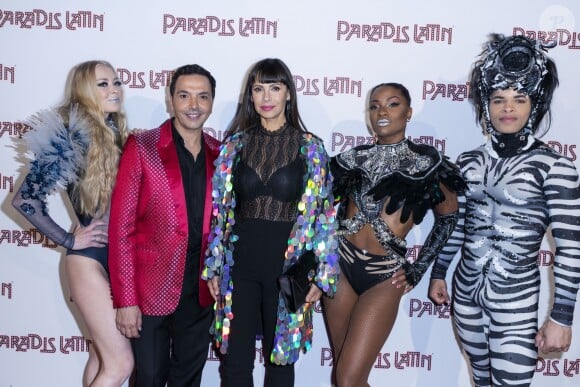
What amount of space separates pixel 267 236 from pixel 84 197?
3.20ft

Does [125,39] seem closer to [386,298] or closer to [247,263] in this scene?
[247,263]

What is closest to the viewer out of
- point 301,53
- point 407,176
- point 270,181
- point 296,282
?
point 296,282

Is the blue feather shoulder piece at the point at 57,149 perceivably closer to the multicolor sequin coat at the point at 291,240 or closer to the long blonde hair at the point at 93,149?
the long blonde hair at the point at 93,149

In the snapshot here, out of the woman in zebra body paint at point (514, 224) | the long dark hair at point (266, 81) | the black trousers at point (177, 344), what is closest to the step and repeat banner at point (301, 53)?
the long dark hair at point (266, 81)

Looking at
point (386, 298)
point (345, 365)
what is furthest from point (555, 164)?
point (345, 365)

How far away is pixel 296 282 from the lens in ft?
8.93

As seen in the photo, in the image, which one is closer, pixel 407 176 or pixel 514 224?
pixel 514 224

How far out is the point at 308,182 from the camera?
2842mm

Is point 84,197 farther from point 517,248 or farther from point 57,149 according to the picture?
point 517,248

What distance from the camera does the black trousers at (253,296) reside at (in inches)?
110

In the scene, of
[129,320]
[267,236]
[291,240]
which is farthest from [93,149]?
[291,240]

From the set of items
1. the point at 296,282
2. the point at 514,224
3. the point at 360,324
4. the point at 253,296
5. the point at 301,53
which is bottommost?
the point at 360,324

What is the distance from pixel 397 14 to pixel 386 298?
203 cm

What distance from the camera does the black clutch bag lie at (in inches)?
107
